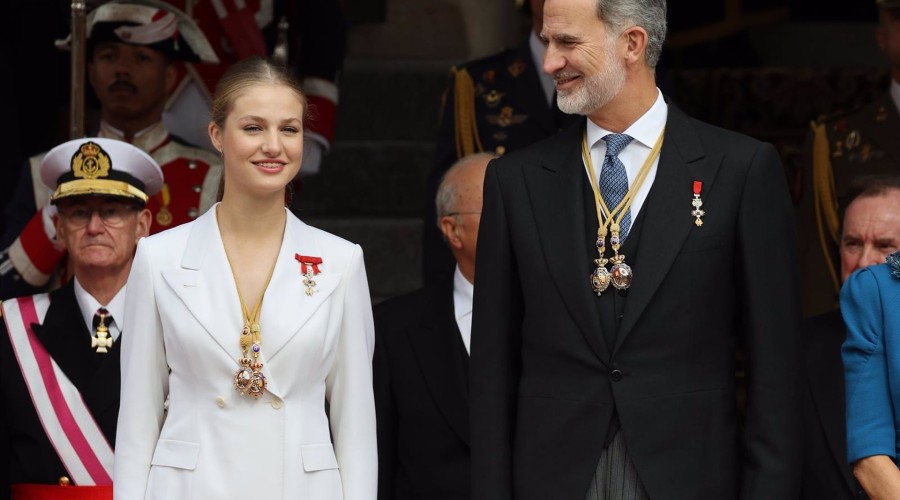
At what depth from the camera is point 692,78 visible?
8031mm

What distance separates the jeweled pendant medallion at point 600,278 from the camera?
3.67m

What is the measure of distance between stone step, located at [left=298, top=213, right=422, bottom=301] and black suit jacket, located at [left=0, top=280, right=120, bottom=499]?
8.66ft

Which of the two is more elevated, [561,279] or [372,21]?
[372,21]

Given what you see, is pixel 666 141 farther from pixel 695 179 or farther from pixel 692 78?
pixel 692 78

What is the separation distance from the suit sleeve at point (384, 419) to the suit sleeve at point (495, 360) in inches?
38.1

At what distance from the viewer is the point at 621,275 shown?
366cm

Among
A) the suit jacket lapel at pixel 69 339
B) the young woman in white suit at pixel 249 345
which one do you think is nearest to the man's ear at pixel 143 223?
the suit jacket lapel at pixel 69 339

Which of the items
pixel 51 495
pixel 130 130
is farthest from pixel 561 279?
pixel 130 130

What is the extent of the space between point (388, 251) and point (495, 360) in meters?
3.47

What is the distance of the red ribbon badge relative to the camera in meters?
3.83

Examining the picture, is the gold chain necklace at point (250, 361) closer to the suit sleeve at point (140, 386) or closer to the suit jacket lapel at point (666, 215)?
the suit sleeve at point (140, 386)

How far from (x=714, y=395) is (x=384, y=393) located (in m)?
1.35

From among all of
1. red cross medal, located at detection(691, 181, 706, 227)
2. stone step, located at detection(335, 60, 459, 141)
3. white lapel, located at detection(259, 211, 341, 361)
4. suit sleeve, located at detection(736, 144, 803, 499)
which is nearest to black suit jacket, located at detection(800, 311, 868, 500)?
suit sleeve, located at detection(736, 144, 803, 499)

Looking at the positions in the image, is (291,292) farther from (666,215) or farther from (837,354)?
(837,354)
